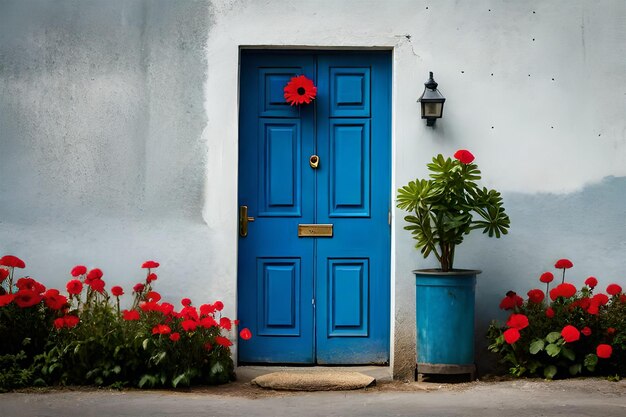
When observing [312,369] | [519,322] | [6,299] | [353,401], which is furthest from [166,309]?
[519,322]

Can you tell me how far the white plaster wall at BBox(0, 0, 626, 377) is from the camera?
7383 mm

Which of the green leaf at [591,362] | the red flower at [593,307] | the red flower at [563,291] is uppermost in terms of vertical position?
the red flower at [563,291]

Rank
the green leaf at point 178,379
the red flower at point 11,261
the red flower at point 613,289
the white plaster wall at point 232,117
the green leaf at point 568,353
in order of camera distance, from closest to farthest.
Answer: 1. the green leaf at point 178,379
2. the green leaf at point 568,353
3. the red flower at point 11,261
4. the red flower at point 613,289
5. the white plaster wall at point 232,117

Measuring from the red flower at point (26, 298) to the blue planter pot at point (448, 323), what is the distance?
3.04m

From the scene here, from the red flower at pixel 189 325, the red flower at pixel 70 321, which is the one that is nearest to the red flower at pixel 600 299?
the red flower at pixel 189 325

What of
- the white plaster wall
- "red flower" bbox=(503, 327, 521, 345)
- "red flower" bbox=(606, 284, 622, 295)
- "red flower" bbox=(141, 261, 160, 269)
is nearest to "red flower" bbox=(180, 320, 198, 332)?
"red flower" bbox=(141, 261, 160, 269)

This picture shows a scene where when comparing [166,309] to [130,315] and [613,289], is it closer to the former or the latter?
[130,315]

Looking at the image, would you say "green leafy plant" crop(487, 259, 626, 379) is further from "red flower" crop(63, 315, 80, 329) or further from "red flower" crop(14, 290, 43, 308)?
"red flower" crop(14, 290, 43, 308)

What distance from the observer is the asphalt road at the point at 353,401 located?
18.7 feet

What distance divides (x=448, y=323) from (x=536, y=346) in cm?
70

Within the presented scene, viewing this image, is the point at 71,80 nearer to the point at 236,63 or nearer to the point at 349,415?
the point at 236,63

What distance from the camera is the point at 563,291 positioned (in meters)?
6.95

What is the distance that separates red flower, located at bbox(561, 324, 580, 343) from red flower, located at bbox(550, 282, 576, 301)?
1.25ft

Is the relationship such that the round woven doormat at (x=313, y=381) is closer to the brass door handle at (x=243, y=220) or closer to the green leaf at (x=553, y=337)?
the brass door handle at (x=243, y=220)
